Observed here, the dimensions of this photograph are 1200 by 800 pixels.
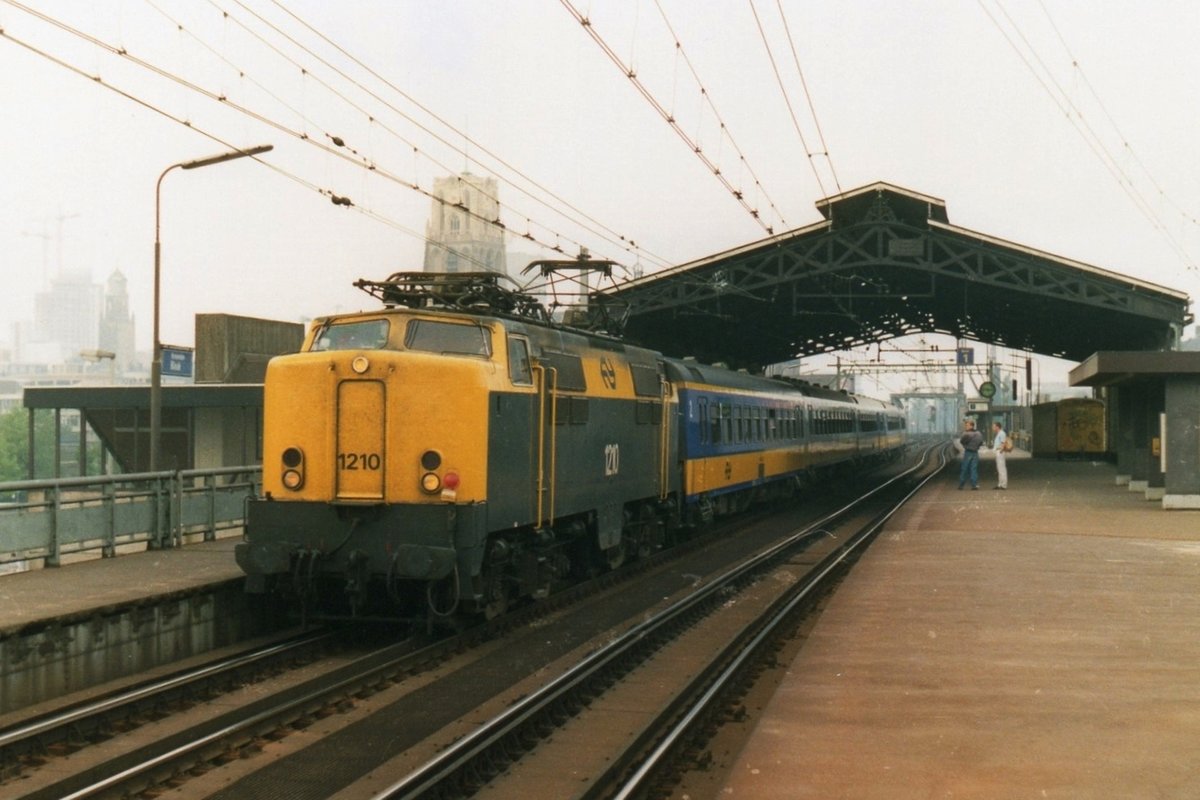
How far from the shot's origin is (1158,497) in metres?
28.5

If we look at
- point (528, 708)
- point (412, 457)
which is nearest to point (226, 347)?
point (412, 457)

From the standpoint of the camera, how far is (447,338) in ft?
39.4

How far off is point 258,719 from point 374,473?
3.02 meters

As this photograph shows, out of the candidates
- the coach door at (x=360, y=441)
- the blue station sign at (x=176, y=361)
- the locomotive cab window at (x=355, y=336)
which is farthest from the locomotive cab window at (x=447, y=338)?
the blue station sign at (x=176, y=361)

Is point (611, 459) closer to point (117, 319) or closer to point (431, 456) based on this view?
point (431, 456)

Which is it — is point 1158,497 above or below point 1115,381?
below

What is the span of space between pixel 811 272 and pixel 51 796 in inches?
1210

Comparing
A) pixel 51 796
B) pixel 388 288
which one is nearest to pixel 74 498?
pixel 388 288

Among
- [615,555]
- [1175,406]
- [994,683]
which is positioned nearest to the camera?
[994,683]

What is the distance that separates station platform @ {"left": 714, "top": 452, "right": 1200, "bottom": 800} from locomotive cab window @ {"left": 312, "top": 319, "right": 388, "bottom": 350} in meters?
5.07

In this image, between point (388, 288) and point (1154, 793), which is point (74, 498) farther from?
point (1154, 793)

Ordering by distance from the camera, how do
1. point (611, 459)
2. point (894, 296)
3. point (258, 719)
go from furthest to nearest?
point (894, 296) < point (611, 459) < point (258, 719)

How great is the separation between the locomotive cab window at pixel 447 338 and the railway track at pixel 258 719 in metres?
2.88

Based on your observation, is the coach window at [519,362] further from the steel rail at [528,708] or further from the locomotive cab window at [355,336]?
the steel rail at [528,708]
